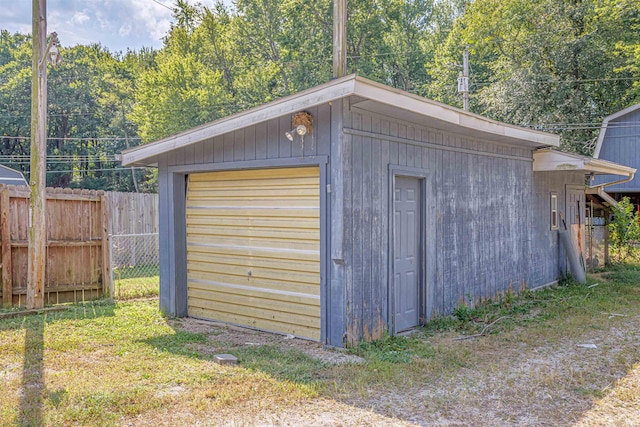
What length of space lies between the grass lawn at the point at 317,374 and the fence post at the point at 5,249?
75 cm

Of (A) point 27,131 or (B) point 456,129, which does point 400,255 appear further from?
(A) point 27,131

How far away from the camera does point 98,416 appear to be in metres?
3.49

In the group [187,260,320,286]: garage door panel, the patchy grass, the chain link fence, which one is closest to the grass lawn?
[187,260,320,286]: garage door panel

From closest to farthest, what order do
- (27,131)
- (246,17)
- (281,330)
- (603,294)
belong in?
(281,330) < (603,294) < (246,17) < (27,131)

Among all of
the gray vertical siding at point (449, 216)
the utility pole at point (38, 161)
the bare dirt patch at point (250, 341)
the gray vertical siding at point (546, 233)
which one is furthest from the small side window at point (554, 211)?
the utility pole at point (38, 161)

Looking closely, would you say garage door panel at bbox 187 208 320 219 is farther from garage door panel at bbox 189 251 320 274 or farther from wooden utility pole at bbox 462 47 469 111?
wooden utility pole at bbox 462 47 469 111

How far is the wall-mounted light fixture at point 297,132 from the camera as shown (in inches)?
208

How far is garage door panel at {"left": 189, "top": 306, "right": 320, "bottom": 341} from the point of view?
5668 mm

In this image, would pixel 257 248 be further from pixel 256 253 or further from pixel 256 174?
pixel 256 174

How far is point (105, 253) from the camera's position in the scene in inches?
325

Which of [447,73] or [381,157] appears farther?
[447,73]

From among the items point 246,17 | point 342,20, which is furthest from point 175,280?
point 246,17

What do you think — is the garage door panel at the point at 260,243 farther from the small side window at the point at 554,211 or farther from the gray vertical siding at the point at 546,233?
the small side window at the point at 554,211

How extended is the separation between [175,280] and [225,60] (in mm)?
23026
